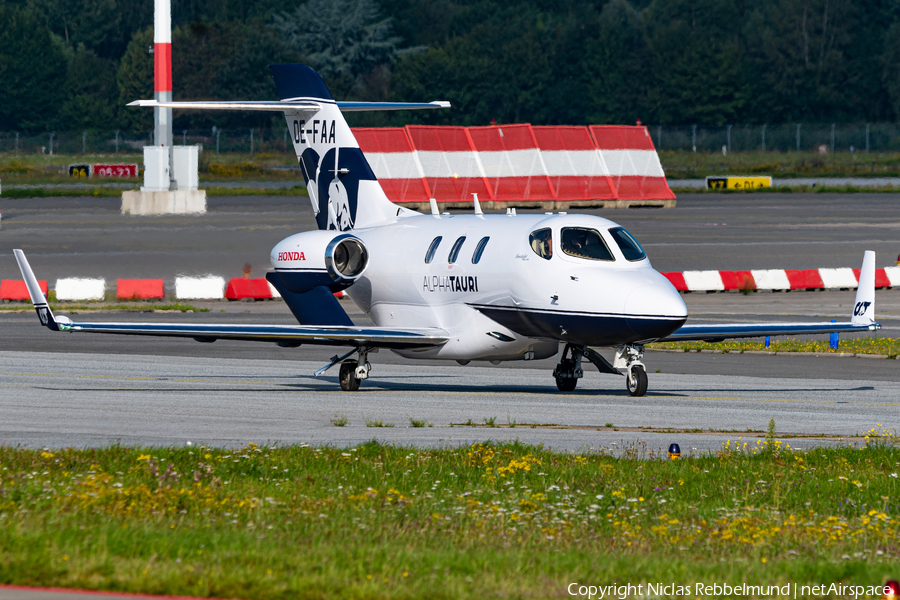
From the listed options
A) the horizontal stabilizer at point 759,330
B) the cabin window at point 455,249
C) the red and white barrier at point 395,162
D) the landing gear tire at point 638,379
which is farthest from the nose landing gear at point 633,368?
the red and white barrier at point 395,162

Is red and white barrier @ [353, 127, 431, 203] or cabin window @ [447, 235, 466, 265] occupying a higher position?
red and white barrier @ [353, 127, 431, 203]

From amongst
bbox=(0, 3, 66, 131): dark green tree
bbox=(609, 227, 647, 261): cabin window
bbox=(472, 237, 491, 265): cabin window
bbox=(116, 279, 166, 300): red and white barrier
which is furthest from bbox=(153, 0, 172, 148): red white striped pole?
bbox=(0, 3, 66, 131): dark green tree

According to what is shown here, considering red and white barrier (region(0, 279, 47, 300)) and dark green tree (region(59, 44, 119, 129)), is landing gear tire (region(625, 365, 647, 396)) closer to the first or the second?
red and white barrier (region(0, 279, 47, 300))

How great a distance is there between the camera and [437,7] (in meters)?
162

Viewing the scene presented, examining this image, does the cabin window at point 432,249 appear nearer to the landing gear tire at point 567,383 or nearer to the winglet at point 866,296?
the landing gear tire at point 567,383

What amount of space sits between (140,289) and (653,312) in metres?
23.8

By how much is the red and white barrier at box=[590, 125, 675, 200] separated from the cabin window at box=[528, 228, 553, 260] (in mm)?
47955

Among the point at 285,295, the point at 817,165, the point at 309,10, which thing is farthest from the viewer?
the point at 309,10

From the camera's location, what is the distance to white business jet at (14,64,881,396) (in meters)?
21.1

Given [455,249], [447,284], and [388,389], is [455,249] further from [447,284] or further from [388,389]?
[388,389]

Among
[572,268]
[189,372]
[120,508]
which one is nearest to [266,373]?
[189,372]

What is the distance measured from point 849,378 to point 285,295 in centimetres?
1107

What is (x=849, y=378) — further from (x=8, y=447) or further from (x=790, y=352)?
(x=8, y=447)

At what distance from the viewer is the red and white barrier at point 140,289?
132ft
